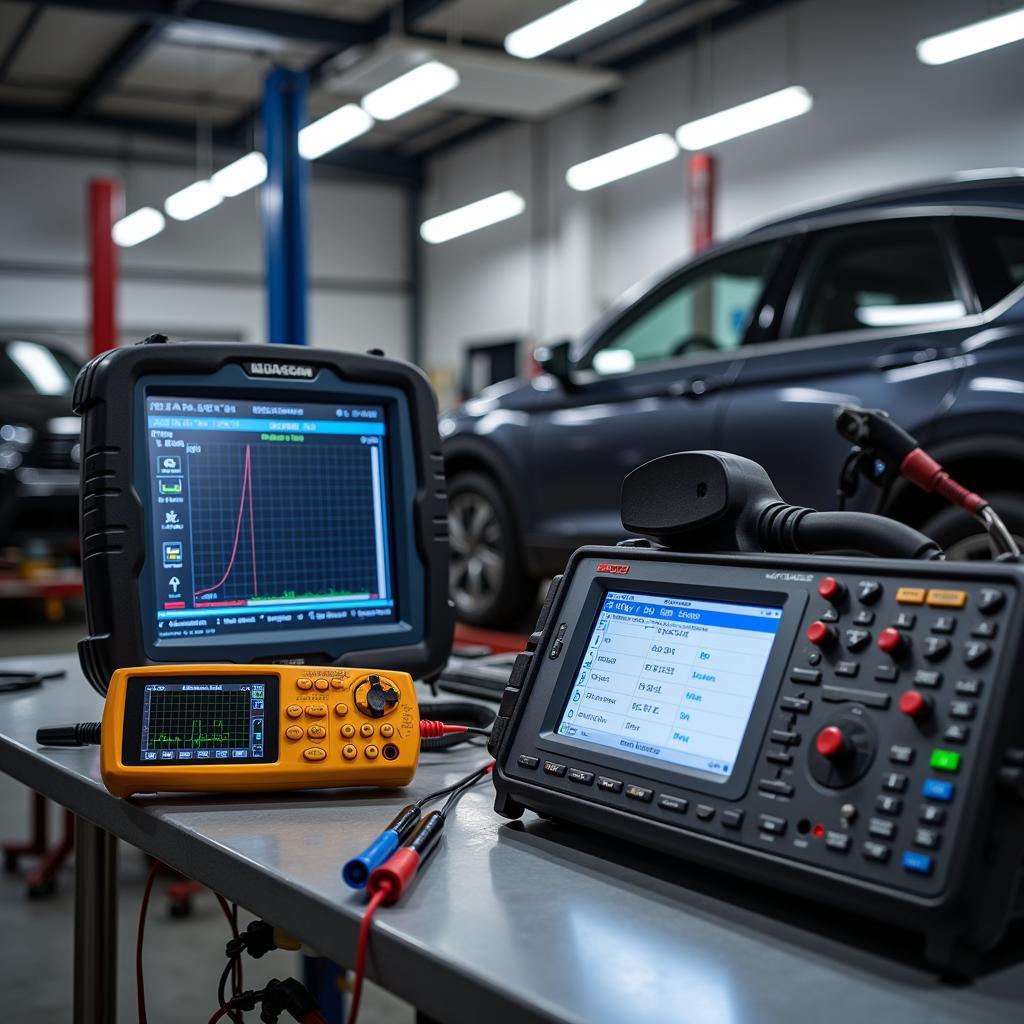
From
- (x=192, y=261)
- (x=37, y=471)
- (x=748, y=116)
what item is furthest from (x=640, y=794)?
(x=192, y=261)

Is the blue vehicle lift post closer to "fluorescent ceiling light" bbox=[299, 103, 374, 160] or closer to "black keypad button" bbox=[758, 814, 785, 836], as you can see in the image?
"fluorescent ceiling light" bbox=[299, 103, 374, 160]

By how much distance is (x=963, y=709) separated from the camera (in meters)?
0.78

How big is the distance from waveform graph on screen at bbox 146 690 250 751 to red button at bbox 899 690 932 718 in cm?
63

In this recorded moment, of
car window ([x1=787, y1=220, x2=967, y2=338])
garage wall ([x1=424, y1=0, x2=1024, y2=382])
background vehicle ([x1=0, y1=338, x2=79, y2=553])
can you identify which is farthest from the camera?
garage wall ([x1=424, y1=0, x2=1024, y2=382])

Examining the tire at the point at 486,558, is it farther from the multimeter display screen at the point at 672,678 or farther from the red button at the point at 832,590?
the red button at the point at 832,590

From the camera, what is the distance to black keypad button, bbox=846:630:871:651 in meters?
0.86

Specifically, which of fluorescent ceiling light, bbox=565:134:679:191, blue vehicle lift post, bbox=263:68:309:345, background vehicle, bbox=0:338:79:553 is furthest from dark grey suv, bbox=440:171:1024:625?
fluorescent ceiling light, bbox=565:134:679:191

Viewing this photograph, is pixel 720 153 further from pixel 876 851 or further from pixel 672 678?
pixel 876 851

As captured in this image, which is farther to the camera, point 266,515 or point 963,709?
point 266,515

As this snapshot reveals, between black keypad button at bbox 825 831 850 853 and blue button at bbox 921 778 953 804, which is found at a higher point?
blue button at bbox 921 778 953 804

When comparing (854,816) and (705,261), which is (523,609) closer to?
(705,261)

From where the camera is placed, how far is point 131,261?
1555 cm

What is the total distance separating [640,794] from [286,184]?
6072 mm

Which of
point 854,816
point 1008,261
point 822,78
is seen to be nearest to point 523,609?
point 1008,261
